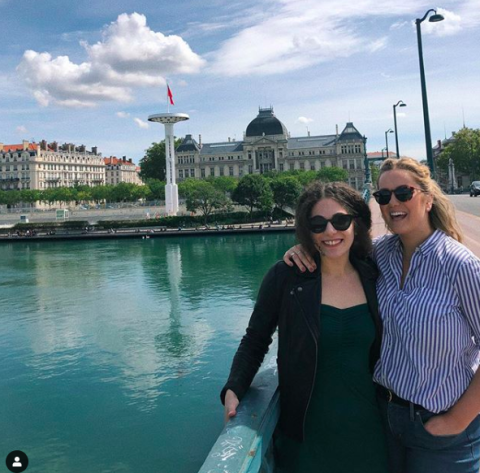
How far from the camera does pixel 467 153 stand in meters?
72.6

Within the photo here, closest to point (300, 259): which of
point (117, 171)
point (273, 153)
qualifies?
point (273, 153)

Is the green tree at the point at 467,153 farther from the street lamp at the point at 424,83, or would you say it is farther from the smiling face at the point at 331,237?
the smiling face at the point at 331,237

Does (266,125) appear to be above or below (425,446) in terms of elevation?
above

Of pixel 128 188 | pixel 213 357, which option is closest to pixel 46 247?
pixel 128 188

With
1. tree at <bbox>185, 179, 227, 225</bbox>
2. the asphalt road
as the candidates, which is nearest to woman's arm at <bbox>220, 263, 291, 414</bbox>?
the asphalt road

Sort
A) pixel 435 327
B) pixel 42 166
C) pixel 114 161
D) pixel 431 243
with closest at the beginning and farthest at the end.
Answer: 1. pixel 435 327
2. pixel 431 243
3. pixel 42 166
4. pixel 114 161

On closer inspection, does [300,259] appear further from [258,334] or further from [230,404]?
[230,404]

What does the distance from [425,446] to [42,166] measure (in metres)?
125

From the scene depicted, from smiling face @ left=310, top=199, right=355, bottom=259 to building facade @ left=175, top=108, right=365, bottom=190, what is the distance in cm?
11098

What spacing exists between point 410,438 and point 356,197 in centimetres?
116

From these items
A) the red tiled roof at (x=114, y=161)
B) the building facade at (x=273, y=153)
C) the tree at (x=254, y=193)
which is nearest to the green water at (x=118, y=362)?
the tree at (x=254, y=193)

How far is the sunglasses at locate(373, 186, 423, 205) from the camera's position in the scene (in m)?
2.40

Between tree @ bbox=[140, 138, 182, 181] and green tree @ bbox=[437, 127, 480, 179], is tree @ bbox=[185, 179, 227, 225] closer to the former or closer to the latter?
green tree @ bbox=[437, 127, 480, 179]

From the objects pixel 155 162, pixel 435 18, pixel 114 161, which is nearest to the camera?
pixel 435 18
